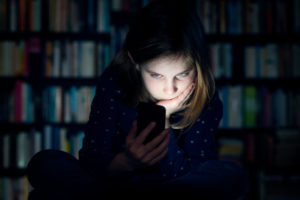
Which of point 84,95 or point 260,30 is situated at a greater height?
point 260,30

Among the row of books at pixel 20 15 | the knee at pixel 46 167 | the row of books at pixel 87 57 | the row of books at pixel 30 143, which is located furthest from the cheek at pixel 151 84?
the row of books at pixel 20 15

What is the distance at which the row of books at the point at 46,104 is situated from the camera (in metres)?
1.61

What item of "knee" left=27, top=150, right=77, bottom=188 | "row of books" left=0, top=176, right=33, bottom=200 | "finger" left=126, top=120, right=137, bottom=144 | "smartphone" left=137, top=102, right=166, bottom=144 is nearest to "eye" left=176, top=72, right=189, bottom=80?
"smartphone" left=137, top=102, right=166, bottom=144

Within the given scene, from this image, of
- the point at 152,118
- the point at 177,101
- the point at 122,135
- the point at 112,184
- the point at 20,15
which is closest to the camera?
the point at 112,184

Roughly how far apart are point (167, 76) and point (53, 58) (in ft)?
3.54

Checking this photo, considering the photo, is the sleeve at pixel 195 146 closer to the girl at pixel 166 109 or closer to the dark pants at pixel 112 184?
the girl at pixel 166 109

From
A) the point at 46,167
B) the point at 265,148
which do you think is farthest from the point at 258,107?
the point at 46,167

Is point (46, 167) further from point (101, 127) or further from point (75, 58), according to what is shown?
point (75, 58)

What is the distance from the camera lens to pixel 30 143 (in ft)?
5.38

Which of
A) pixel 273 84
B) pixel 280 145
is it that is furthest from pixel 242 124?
pixel 273 84

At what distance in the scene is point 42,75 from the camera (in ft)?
5.30

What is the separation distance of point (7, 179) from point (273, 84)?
1.83 meters

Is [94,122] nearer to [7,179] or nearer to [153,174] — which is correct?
[153,174]

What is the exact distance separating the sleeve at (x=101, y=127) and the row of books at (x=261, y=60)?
0.88 metres
